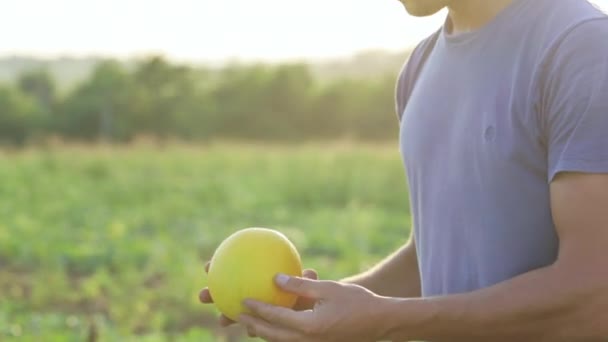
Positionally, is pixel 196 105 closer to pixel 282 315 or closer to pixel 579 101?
pixel 282 315

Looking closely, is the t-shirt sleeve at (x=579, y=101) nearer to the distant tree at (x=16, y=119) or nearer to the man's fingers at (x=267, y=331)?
the man's fingers at (x=267, y=331)

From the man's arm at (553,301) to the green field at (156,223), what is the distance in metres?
3.71

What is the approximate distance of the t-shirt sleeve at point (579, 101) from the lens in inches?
65.4

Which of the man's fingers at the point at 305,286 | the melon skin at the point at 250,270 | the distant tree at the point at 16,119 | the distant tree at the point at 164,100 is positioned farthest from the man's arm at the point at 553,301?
the distant tree at the point at 16,119

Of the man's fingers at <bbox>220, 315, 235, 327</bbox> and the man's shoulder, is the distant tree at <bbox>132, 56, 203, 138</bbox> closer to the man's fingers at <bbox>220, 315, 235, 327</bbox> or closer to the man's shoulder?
the man's shoulder

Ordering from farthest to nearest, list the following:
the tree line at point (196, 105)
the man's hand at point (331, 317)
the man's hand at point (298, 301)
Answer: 1. the tree line at point (196, 105)
2. the man's hand at point (298, 301)
3. the man's hand at point (331, 317)

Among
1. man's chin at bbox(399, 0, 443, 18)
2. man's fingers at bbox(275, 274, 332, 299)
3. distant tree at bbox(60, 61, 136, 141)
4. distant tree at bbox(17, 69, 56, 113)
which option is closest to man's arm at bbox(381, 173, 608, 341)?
man's fingers at bbox(275, 274, 332, 299)

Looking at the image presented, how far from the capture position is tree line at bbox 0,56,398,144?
36.5m

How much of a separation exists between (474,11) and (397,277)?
2.77 ft

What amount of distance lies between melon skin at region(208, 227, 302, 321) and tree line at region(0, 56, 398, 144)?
3138cm

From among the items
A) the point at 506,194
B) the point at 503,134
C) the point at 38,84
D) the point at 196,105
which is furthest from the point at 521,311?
the point at 38,84

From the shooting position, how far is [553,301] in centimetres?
174

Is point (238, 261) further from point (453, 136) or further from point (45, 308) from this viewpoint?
point (45, 308)

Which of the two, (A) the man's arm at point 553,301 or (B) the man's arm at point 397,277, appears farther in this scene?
(B) the man's arm at point 397,277
